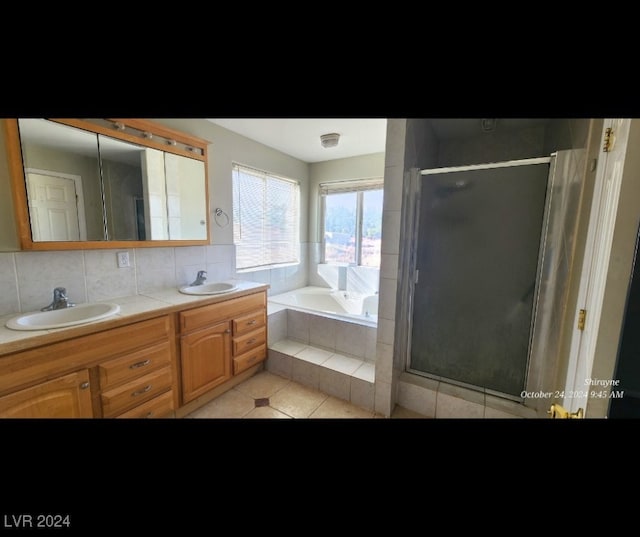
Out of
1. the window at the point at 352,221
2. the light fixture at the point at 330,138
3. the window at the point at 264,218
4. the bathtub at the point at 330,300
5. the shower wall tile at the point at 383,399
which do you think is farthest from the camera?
the window at the point at 352,221

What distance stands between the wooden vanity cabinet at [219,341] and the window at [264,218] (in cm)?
77

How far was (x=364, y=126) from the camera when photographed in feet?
7.01

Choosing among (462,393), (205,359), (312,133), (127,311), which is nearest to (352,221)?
(312,133)

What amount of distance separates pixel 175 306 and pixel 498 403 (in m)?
2.09

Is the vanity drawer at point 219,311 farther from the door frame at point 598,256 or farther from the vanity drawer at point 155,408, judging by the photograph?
the door frame at point 598,256

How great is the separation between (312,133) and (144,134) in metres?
1.36

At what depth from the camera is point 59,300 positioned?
131cm

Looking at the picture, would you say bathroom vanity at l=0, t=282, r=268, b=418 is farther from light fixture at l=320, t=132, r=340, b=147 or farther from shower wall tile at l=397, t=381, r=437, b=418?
light fixture at l=320, t=132, r=340, b=147

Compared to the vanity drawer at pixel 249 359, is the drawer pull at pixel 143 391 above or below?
above

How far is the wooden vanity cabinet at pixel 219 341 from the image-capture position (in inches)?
61.4

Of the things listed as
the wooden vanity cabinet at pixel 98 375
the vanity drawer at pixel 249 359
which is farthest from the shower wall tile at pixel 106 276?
the vanity drawer at pixel 249 359

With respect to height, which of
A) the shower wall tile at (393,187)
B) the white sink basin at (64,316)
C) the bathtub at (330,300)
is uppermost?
the shower wall tile at (393,187)

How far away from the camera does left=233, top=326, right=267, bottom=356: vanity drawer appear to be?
1885 millimetres

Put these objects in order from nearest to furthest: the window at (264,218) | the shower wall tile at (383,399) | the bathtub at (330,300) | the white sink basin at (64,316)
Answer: the white sink basin at (64,316) → the shower wall tile at (383,399) → the window at (264,218) → the bathtub at (330,300)
